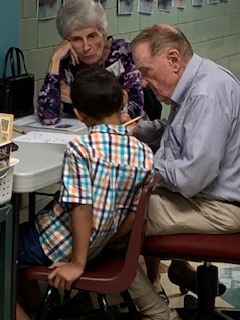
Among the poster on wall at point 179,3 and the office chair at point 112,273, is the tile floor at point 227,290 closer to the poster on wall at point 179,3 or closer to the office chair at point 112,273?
the office chair at point 112,273

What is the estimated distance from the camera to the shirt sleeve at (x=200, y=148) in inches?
102

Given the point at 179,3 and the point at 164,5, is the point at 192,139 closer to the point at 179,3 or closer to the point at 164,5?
the point at 164,5

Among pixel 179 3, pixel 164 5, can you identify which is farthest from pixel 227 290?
pixel 179 3

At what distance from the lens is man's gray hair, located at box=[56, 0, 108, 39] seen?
10.6 feet

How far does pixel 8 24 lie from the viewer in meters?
3.23

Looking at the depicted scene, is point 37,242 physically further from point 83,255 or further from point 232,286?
point 232,286

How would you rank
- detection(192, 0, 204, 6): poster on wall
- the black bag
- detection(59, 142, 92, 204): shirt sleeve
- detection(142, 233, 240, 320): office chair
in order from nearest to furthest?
detection(59, 142, 92, 204): shirt sleeve
detection(142, 233, 240, 320): office chair
the black bag
detection(192, 0, 204, 6): poster on wall

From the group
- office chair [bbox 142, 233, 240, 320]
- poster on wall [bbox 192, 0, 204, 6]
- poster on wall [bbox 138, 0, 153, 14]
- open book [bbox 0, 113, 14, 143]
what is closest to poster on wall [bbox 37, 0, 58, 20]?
poster on wall [bbox 138, 0, 153, 14]

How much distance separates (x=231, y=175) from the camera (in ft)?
8.87

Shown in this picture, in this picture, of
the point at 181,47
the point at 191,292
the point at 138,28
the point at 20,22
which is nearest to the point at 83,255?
the point at 181,47

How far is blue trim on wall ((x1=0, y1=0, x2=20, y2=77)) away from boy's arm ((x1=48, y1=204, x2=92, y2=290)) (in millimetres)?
1142

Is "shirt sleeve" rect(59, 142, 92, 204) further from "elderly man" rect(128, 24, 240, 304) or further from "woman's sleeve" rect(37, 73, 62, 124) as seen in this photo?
"woman's sleeve" rect(37, 73, 62, 124)

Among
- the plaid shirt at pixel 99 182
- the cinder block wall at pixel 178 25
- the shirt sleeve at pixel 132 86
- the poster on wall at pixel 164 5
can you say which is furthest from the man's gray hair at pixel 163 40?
the poster on wall at pixel 164 5

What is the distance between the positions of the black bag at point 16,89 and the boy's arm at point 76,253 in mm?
862
